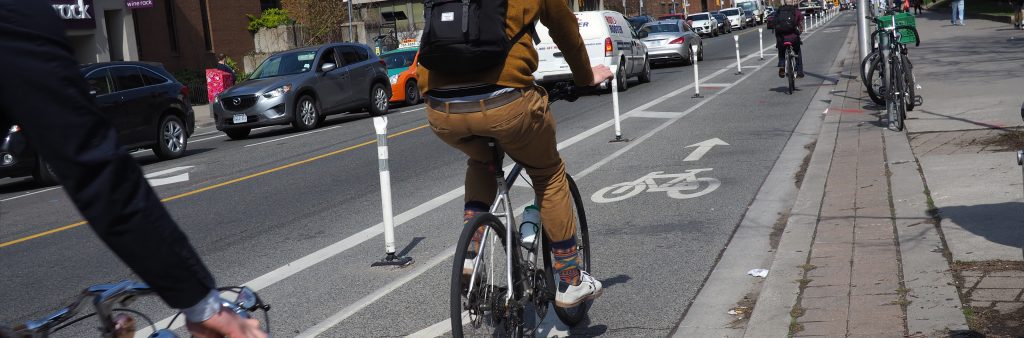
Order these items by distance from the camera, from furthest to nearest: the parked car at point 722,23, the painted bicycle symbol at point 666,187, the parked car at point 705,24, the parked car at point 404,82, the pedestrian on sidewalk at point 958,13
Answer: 1. the parked car at point 722,23
2. the parked car at point 705,24
3. the pedestrian on sidewalk at point 958,13
4. the parked car at point 404,82
5. the painted bicycle symbol at point 666,187

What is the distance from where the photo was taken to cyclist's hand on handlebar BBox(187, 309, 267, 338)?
1.83 meters

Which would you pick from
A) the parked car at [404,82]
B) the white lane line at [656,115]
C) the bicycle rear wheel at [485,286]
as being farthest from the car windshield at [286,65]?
the bicycle rear wheel at [485,286]

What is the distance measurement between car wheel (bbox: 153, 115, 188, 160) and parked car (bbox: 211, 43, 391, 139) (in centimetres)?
207

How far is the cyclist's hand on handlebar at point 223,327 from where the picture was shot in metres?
1.83

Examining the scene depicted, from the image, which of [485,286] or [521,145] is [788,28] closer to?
[521,145]

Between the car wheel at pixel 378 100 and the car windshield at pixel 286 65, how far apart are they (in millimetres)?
1686

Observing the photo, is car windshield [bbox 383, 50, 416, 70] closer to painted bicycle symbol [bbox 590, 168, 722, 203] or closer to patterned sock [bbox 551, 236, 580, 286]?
painted bicycle symbol [bbox 590, 168, 722, 203]

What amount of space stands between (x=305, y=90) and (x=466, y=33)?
54.8ft

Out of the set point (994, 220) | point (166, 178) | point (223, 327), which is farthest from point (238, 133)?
point (223, 327)

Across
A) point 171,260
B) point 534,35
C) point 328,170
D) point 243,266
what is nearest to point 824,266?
point 534,35

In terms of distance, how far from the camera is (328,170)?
1284cm

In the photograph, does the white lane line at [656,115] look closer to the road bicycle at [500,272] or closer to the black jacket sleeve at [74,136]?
the road bicycle at [500,272]

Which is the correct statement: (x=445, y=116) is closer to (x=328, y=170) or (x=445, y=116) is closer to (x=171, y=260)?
(x=171, y=260)

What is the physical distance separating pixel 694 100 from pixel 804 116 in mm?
4089
